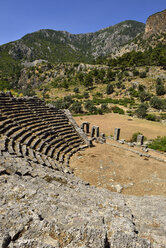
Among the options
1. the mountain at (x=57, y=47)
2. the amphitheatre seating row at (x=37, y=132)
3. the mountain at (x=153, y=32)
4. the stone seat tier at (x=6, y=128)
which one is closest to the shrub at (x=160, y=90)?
the amphitheatre seating row at (x=37, y=132)

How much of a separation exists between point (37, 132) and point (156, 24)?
153269mm

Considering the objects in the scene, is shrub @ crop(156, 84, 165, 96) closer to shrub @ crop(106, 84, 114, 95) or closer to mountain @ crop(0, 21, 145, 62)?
shrub @ crop(106, 84, 114, 95)

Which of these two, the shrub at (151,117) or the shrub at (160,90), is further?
the shrub at (160,90)

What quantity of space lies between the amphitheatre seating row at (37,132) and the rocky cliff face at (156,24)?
137994 mm

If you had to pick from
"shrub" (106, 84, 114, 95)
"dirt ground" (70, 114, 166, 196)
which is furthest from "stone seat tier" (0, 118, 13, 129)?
"shrub" (106, 84, 114, 95)

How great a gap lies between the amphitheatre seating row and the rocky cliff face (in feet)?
453

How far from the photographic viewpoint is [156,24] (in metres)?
119

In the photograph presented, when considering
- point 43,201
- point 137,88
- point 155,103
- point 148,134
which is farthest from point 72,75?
point 43,201

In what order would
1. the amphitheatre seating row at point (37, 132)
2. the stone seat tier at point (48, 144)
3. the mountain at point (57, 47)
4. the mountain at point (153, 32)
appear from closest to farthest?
the amphitheatre seating row at point (37, 132) < the stone seat tier at point (48, 144) < the mountain at point (153, 32) < the mountain at point (57, 47)

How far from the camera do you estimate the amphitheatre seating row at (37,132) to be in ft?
42.0

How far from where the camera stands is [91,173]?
13.1m

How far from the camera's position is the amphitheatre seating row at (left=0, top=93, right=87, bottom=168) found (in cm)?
1280

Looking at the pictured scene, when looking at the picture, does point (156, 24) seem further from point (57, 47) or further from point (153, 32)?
point (57, 47)

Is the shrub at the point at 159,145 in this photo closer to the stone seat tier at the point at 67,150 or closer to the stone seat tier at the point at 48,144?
the stone seat tier at the point at 67,150
